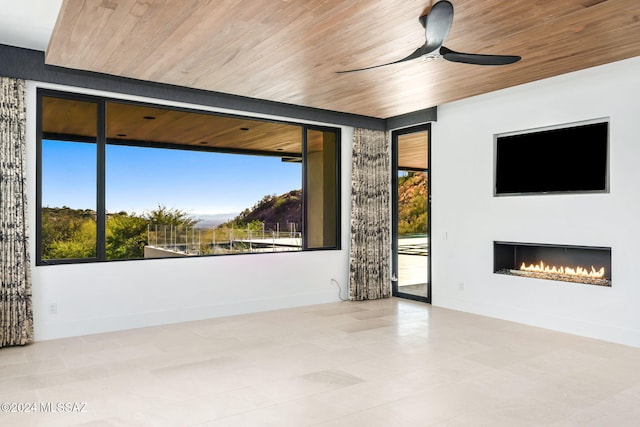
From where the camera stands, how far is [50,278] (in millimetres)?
4641

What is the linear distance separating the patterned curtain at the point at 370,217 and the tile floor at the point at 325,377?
1.68 m

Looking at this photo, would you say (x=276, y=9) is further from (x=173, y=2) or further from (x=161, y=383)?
(x=161, y=383)

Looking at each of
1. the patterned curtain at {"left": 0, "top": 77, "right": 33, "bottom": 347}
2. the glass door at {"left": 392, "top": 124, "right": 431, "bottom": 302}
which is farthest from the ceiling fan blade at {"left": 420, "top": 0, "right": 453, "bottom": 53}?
the patterned curtain at {"left": 0, "top": 77, "right": 33, "bottom": 347}

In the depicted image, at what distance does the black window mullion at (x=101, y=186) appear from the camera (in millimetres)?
4898

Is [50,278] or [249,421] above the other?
[50,278]

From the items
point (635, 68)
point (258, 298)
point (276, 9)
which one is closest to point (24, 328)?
point (258, 298)

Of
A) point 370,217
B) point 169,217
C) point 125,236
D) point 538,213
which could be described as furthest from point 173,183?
point 538,213

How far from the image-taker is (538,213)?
5234 millimetres

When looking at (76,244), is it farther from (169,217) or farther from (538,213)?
(538,213)

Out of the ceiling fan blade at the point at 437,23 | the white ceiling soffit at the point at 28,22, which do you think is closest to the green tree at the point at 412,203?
the ceiling fan blade at the point at 437,23

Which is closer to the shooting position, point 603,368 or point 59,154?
point 603,368

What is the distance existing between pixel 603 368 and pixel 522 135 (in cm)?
274

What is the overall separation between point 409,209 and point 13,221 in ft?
16.4

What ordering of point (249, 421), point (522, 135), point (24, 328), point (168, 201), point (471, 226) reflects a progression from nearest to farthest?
point (249, 421) < point (24, 328) < point (522, 135) < point (471, 226) < point (168, 201)
